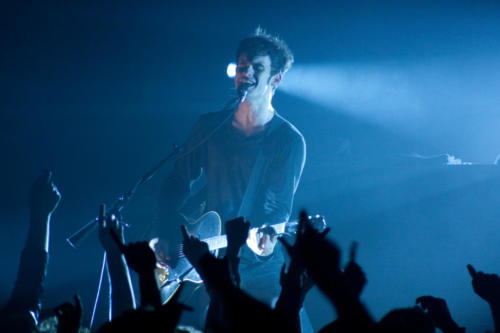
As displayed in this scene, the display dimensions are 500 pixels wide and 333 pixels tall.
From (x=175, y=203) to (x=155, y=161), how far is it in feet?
3.41

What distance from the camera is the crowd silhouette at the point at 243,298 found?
90cm

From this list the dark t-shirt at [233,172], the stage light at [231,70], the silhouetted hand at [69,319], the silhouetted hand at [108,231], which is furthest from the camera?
the stage light at [231,70]

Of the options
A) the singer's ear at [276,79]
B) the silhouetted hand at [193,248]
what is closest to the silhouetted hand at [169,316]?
the silhouetted hand at [193,248]

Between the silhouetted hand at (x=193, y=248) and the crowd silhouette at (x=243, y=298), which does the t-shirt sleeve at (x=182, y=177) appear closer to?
the crowd silhouette at (x=243, y=298)

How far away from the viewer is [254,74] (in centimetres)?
483

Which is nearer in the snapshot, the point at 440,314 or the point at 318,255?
the point at 318,255

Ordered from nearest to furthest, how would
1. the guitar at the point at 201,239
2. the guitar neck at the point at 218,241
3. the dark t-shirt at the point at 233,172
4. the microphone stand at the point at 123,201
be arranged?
the microphone stand at the point at 123,201 < the guitar at the point at 201,239 < the guitar neck at the point at 218,241 < the dark t-shirt at the point at 233,172

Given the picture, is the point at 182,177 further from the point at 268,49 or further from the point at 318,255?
the point at 318,255

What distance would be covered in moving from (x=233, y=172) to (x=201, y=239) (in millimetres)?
906

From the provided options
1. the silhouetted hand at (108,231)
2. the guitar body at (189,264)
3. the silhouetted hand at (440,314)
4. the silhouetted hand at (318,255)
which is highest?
the silhouetted hand at (318,255)

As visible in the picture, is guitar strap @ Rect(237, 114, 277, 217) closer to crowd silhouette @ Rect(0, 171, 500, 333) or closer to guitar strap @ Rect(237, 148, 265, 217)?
guitar strap @ Rect(237, 148, 265, 217)

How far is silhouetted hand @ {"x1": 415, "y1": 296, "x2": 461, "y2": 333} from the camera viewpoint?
154 centimetres

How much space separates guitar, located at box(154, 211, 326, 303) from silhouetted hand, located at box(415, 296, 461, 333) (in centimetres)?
227

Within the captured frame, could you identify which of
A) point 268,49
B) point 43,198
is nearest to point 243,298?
point 43,198
